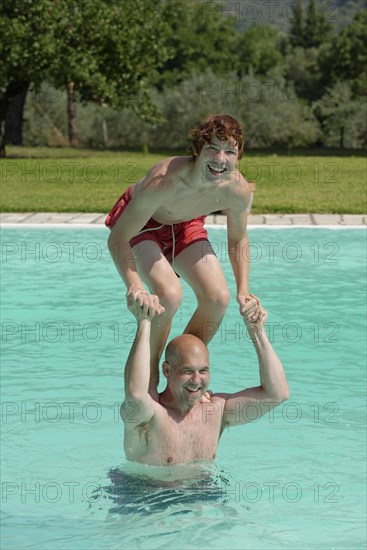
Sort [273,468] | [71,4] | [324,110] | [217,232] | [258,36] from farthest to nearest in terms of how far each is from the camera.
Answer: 1. [258,36]
2. [324,110]
3. [71,4]
4. [217,232]
5. [273,468]

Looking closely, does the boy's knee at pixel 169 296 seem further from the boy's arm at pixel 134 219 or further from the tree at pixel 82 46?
the tree at pixel 82 46

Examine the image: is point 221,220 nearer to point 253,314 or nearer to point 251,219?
point 251,219

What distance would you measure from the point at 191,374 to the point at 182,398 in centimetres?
22

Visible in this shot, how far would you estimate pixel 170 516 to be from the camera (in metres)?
5.36

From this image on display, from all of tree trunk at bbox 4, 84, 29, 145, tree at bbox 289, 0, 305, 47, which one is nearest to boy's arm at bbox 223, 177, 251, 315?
tree trunk at bbox 4, 84, 29, 145

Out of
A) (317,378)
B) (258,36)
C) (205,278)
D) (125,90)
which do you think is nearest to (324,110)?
(125,90)

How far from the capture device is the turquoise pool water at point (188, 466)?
5434mm

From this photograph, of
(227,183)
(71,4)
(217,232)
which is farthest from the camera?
(71,4)

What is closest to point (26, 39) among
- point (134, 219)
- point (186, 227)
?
point (186, 227)

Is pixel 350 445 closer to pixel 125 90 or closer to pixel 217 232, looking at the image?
pixel 217 232

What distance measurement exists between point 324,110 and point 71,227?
21.4 metres

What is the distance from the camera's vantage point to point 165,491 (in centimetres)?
546

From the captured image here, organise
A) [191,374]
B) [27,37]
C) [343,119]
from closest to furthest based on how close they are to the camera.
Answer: [191,374] → [27,37] → [343,119]

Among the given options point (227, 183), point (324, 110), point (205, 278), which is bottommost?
point (324, 110)
